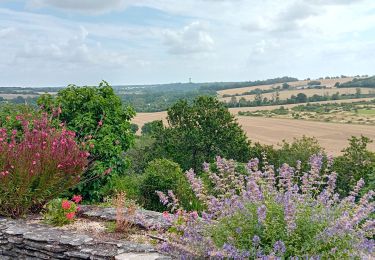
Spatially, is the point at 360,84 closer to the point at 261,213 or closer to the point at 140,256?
the point at 140,256

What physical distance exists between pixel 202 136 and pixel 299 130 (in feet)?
72.2

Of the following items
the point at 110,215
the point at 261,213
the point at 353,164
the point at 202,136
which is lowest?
the point at 353,164

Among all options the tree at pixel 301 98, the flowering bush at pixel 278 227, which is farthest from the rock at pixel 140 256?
the tree at pixel 301 98

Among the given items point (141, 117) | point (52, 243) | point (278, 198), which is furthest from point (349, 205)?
point (141, 117)

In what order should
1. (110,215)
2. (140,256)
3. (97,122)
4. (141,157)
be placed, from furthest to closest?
(141,157) < (97,122) < (110,215) < (140,256)

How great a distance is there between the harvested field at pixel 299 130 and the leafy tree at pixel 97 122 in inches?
1140

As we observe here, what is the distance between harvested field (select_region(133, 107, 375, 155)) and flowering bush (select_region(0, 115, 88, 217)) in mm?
31842

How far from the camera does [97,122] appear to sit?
30.7 feet

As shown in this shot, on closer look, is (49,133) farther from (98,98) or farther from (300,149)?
(300,149)

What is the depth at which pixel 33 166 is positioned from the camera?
620cm

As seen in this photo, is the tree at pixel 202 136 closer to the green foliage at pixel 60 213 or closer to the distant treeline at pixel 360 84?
the green foliage at pixel 60 213

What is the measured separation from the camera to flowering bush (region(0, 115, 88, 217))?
6172 mm

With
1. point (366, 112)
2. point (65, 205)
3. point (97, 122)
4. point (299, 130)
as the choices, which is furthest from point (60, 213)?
point (366, 112)

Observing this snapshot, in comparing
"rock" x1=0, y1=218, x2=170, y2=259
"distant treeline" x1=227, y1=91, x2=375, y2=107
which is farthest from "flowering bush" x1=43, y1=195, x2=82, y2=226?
"distant treeline" x1=227, y1=91, x2=375, y2=107
